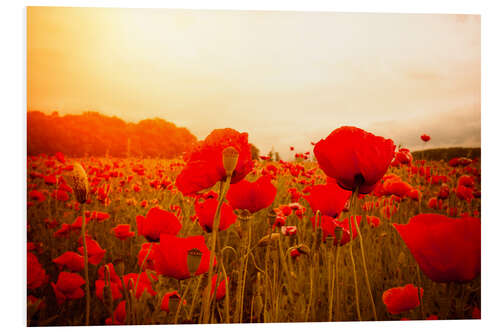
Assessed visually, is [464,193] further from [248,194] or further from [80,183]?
[80,183]

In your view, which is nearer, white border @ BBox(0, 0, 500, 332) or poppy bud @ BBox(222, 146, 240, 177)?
poppy bud @ BBox(222, 146, 240, 177)

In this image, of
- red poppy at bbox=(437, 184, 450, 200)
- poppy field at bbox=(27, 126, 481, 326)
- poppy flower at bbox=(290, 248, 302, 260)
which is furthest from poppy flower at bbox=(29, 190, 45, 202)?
red poppy at bbox=(437, 184, 450, 200)

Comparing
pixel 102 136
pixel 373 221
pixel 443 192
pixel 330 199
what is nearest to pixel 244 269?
pixel 330 199

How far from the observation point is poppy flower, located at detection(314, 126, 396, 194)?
141cm

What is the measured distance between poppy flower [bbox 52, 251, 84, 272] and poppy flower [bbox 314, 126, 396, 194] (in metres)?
1.21

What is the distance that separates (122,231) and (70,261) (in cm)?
Result: 26

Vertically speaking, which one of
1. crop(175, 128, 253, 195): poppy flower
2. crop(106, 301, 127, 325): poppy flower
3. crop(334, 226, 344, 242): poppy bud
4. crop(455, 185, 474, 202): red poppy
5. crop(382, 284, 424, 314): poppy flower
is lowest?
crop(106, 301, 127, 325): poppy flower

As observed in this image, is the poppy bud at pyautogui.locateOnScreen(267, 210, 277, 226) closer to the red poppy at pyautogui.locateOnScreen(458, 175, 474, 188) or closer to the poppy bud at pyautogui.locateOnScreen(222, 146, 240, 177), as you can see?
the poppy bud at pyautogui.locateOnScreen(222, 146, 240, 177)

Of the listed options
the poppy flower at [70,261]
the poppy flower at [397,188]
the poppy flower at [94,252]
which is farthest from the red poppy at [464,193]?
the poppy flower at [70,261]

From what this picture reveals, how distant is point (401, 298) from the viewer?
201cm

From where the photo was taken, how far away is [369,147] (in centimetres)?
142
